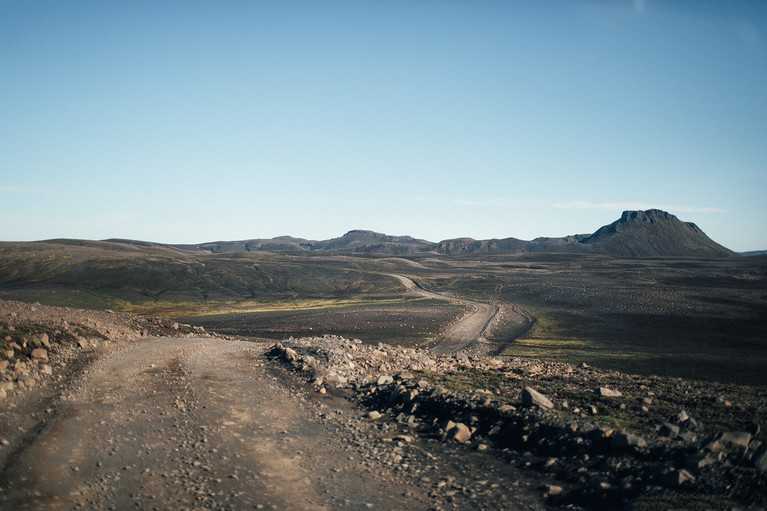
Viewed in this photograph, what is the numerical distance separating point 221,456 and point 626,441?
34.0 feet

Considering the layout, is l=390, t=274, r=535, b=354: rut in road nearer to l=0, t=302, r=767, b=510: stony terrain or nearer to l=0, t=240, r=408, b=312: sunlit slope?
l=0, t=302, r=767, b=510: stony terrain

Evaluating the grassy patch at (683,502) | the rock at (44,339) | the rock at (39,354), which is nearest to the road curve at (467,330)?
the rock at (44,339)

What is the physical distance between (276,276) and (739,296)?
10341 cm

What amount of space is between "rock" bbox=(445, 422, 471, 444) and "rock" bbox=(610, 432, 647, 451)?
3904 mm

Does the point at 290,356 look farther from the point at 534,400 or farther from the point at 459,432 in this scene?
the point at 534,400

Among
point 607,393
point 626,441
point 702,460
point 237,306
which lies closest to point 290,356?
point 607,393

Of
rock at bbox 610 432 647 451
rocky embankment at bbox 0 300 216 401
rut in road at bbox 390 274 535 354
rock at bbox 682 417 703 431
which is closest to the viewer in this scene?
rock at bbox 610 432 647 451

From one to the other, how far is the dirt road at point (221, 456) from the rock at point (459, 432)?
31 centimetres

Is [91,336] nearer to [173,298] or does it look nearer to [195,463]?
[195,463]

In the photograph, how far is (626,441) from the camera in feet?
36.0

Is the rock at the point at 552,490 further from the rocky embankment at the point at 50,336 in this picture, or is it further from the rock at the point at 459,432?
the rocky embankment at the point at 50,336

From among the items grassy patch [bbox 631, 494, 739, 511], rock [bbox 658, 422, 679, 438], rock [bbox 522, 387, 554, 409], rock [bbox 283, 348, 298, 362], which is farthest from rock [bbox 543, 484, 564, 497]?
rock [bbox 283, 348, 298, 362]

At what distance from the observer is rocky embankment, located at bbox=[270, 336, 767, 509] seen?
922 centimetres

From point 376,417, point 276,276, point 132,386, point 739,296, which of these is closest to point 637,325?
point 739,296
